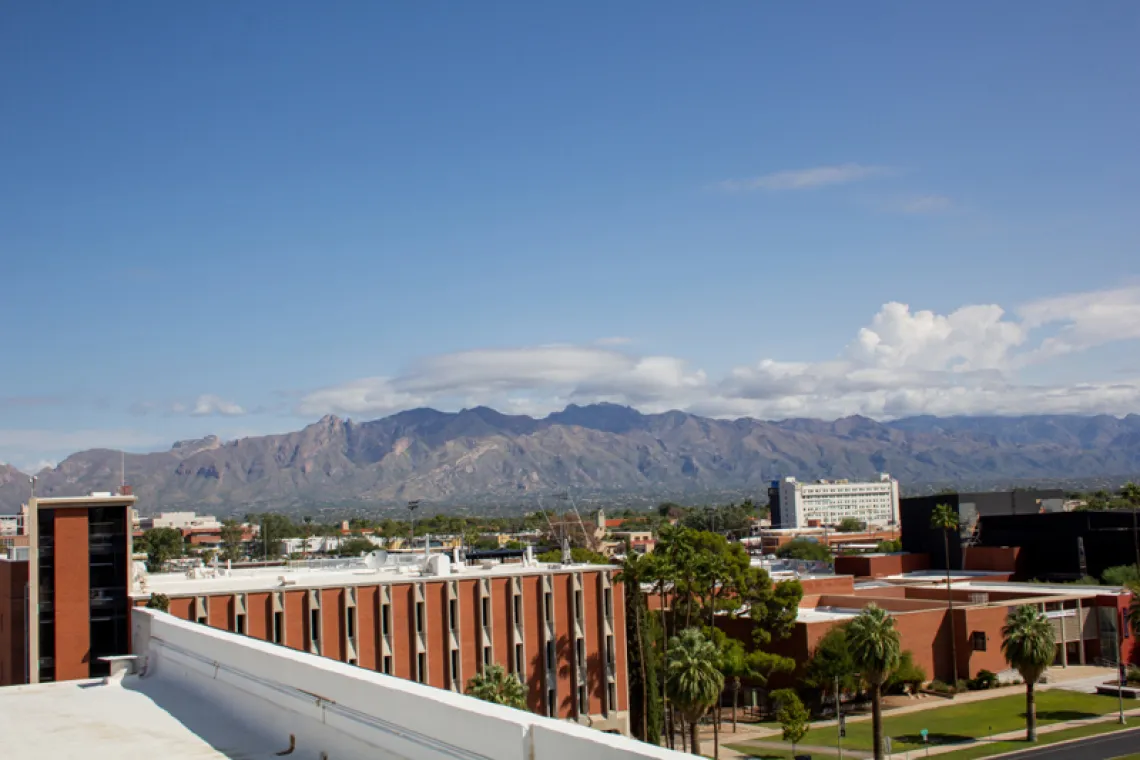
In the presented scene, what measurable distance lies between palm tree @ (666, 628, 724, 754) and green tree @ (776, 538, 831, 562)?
118655mm

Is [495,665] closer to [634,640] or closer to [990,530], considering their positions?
[634,640]

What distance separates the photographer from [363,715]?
830cm

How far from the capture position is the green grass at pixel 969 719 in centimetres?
6512

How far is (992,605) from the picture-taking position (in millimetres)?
84125

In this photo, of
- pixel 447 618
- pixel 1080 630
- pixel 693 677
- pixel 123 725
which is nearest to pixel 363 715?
pixel 123 725

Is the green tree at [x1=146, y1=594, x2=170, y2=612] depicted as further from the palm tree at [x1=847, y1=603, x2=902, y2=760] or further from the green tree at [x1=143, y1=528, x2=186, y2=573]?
the green tree at [x1=143, y1=528, x2=186, y2=573]

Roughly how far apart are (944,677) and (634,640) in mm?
31870

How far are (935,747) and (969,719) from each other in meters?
9.98

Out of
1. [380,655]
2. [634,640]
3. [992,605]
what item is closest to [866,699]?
[992,605]

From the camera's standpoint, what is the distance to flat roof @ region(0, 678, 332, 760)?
974cm

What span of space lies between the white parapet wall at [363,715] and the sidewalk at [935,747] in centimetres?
5558

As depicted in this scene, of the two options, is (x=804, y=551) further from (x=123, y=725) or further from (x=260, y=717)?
(x=260, y=717)

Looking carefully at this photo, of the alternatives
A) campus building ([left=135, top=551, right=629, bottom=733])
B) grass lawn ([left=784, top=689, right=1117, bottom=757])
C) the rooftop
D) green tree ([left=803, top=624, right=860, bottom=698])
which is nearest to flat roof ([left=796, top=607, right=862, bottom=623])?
green tree ([left=803, top=624, right=860, bottom=698])

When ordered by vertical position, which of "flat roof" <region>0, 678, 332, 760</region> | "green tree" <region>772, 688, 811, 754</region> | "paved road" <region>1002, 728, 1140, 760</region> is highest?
"flat roof" <region>0, 678, 332, 760</region>
